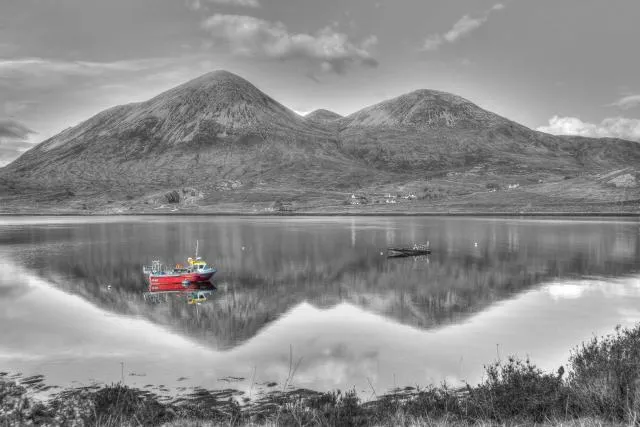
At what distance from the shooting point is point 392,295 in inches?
1745

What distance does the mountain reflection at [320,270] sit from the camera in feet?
124

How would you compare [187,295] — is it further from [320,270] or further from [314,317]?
[320,270]

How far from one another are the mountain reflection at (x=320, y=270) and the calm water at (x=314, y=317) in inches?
9.5

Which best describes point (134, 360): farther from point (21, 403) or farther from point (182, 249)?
point (182, 249)

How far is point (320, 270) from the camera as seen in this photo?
5944cm

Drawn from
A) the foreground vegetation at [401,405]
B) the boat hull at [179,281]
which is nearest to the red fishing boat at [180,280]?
the boat hull at [179,281]

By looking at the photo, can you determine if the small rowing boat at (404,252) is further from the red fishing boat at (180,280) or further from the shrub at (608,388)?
the shrub at (608,388)

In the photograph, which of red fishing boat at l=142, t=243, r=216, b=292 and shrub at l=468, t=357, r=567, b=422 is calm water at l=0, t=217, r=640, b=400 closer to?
red fishing boat at l=142, t=243, r=216, b=292

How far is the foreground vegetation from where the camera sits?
14.0 m

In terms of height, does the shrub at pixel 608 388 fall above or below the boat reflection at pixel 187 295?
above

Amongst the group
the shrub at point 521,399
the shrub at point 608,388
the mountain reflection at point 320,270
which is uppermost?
the shrub at point 608,388

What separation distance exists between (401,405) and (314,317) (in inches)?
727

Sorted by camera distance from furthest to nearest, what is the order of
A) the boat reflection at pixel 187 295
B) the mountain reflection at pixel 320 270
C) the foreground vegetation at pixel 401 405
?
the boat reflection at pixel 187 295, the mountain reflection at pixel 320 270, the foreground vegetation at pixel 401 405

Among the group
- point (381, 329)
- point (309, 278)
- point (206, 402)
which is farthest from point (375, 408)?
point (309, 278)
